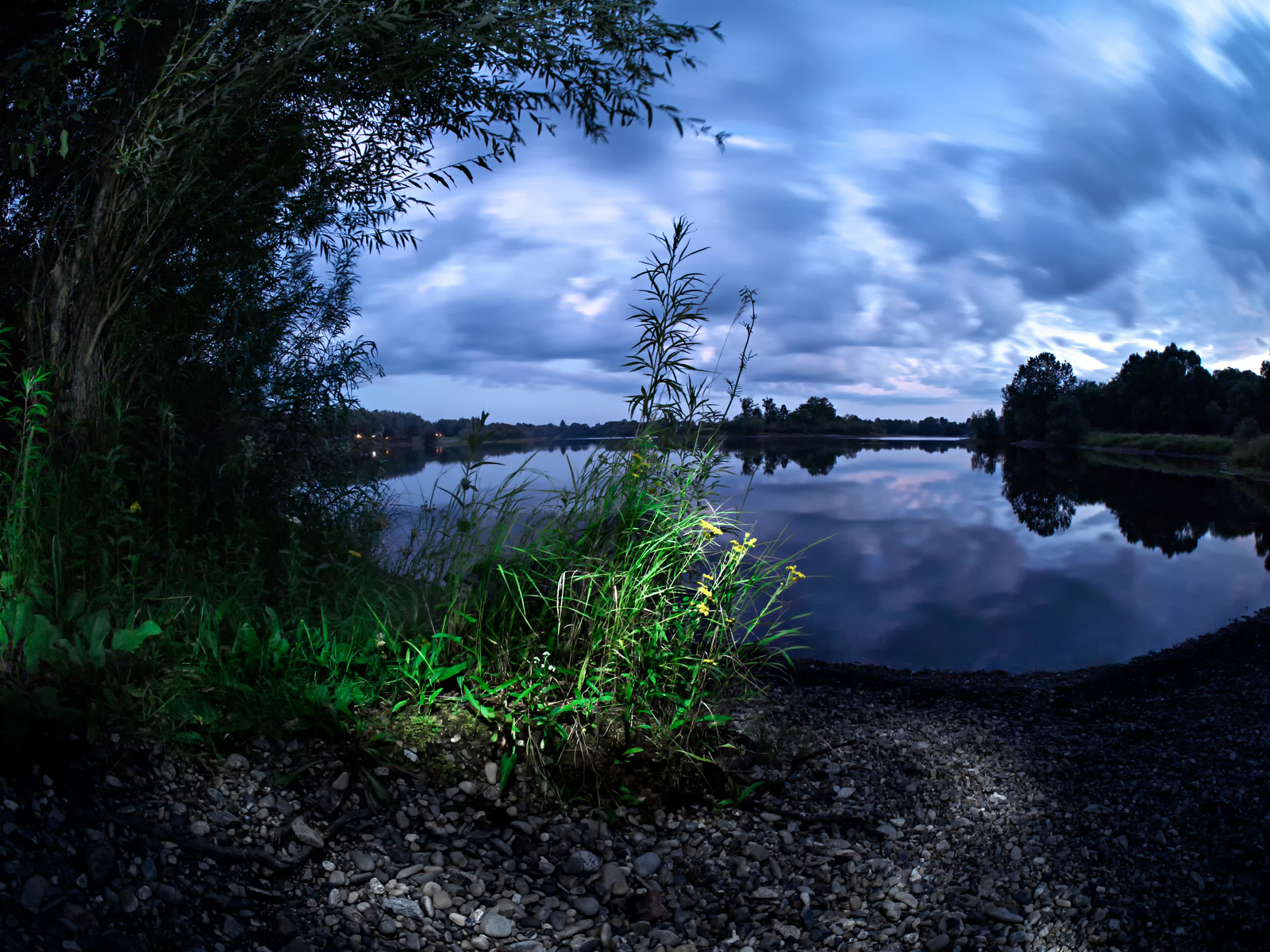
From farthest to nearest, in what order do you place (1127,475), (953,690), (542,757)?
(1127,475) → (953,690) → (542,757)

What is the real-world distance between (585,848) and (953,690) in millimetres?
3295

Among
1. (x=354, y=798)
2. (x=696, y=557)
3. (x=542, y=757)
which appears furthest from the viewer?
(x=696, y=557)

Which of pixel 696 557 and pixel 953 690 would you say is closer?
pixel 696 557

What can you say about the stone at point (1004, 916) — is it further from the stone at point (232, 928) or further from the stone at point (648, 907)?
the stone at point (232, 928)

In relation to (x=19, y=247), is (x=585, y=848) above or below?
below

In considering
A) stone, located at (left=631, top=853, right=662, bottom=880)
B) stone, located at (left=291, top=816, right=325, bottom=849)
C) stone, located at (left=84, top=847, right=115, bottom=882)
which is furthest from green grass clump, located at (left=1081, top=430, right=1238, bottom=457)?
stone, located at (left=84, top=847, right=115, bottom=882)

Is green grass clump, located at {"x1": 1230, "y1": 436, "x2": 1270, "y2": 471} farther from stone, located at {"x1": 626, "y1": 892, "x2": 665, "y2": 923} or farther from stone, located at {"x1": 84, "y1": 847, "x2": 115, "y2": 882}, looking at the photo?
stone, located at {"x1": 84, "y1": 847, "x2": 115, "y2": 882}

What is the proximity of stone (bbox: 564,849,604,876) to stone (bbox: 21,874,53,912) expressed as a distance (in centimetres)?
138

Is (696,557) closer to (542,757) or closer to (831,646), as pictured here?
(542,757)

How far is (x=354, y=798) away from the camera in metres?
2.32

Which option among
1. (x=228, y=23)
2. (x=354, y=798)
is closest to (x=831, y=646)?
(x=354, y=798)

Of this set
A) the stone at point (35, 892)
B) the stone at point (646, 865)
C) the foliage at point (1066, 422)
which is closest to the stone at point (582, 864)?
the stone at point (646, 865)

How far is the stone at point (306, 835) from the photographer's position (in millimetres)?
2105

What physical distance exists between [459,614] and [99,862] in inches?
54.2
